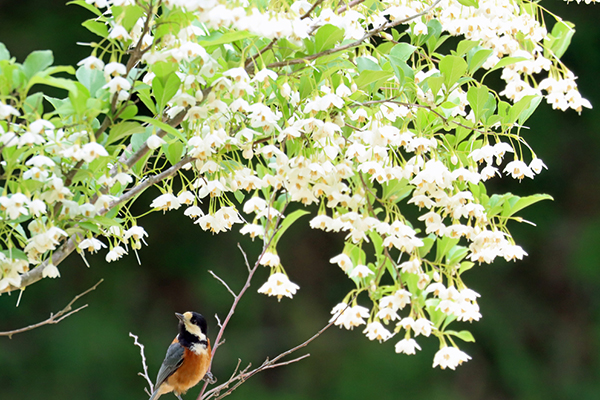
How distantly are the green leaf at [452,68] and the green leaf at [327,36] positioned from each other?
0.13m

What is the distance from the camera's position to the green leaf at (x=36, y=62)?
1.68 ft

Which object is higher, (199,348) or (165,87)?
(165,87)

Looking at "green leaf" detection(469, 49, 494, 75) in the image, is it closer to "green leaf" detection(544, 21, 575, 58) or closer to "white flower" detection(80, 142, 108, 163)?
"green leaf" detection(544, 21, 575, 58)

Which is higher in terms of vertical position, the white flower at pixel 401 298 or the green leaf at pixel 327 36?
the green leaf at pixel 327 36

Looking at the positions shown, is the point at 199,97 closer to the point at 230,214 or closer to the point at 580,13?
the point at 230,214

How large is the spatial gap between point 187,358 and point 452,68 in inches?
24.7

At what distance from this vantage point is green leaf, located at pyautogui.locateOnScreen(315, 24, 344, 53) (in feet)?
2.05

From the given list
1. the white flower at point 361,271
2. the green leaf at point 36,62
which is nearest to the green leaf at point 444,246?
the white flower at point 361,271

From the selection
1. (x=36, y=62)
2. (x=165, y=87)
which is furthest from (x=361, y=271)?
(x=36, y=62)

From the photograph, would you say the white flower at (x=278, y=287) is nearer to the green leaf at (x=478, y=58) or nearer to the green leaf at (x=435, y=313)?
the green leaf at (x=435, y=313)

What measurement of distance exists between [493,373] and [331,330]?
2.48 ft

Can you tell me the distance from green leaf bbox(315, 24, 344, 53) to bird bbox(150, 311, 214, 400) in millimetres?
527

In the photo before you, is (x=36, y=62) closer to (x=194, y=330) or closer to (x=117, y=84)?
(x=117, y=84)

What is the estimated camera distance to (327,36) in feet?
2.07
